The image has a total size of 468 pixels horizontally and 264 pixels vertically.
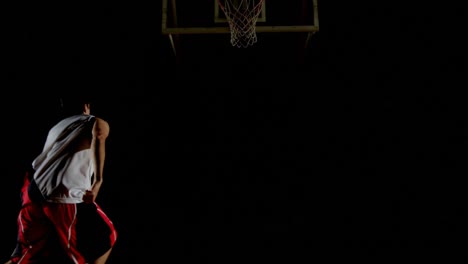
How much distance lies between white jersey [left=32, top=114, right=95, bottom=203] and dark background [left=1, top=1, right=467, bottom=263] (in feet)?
2.31

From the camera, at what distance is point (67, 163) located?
74.7 inches

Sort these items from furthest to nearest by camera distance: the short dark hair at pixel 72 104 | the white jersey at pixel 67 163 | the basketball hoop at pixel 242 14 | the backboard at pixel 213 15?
1. the backboard at pixel 213 15
2. the basketball hoop at pixel 242 14
3. the short dark hair at pixel 72 104
4. the white jersey at pixel 67 163

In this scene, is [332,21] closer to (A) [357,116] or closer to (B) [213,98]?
(A) [357,116]

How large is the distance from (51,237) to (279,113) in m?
1.86

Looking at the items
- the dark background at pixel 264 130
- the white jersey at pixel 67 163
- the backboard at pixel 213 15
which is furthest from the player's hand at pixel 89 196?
the backboard at pixel 213 15

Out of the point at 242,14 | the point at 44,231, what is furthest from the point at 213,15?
the point at 44,231

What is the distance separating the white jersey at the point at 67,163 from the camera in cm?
188

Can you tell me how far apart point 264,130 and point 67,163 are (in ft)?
4.93

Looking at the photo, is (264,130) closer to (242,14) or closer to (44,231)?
(242,14)

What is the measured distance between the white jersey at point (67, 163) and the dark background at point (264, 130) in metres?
0.70

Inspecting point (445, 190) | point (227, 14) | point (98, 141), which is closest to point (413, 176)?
point (445, 190)

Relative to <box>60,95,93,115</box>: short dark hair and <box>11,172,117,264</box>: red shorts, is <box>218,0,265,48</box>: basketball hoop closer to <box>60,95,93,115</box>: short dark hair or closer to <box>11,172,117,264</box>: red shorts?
<box>60,95,93,115</box>: short dark hair

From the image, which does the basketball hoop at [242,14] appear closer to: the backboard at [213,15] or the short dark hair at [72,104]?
the backboard at [213,15]

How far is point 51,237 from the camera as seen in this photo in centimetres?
198
